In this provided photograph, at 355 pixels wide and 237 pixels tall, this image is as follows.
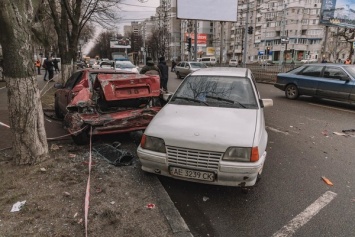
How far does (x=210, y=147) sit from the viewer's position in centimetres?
333

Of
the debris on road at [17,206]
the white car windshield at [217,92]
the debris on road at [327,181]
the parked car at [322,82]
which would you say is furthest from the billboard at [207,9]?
the debris on road at [17,206]

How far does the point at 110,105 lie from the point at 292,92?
9.03 m

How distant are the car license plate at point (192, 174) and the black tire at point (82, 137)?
2.42 meters

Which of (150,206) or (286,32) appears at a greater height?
(286,32)

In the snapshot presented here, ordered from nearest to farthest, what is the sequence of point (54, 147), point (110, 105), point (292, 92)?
point (54, 147) → point (110, 105) → point (292, 92)

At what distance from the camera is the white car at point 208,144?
3.33 metres

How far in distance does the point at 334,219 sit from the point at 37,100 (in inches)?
174

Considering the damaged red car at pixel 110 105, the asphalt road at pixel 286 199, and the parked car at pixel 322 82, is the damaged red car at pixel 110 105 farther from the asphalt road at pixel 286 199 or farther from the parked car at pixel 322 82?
the parked car at pixel 322 82

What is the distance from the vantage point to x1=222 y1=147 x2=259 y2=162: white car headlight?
332cm

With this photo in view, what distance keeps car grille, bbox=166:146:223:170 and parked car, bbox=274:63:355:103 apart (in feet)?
27.8

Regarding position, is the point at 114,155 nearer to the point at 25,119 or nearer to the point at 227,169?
the point at 25,119

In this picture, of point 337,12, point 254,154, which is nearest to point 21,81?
point 254,154

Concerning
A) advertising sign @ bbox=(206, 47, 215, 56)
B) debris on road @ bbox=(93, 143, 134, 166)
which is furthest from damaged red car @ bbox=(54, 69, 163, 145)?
advertising sign @ bbox=(206, 47, 215, 56)

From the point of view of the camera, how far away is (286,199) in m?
3.66
